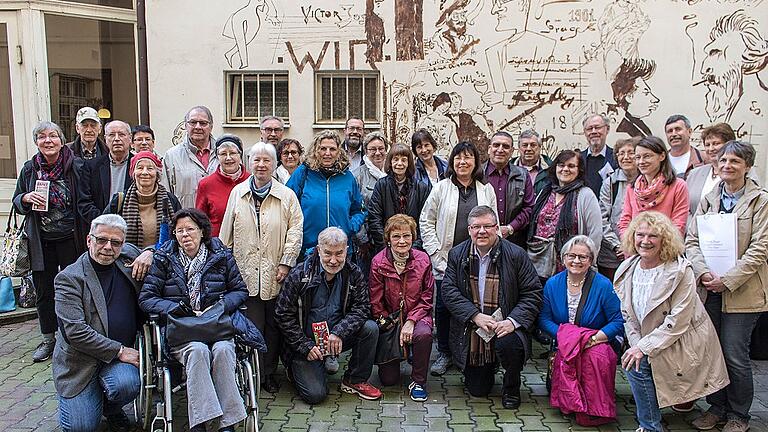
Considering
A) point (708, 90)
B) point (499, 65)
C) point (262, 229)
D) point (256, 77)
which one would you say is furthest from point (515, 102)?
point (262, 229)

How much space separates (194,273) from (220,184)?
1.00 meters

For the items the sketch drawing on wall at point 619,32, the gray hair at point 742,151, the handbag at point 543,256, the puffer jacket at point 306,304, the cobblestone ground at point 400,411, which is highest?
the sketch drawing on wall at point 619,32

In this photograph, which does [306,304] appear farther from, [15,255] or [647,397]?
[15,255]

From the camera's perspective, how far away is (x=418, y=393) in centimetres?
477

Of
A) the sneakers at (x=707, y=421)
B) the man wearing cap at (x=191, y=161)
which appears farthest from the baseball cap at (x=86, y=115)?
the sneakers at (x=707, y=421)

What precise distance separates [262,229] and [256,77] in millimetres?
4055

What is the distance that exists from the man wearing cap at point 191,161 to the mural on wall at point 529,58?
2763 millimetres

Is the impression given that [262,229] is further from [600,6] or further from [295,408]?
[600,6]

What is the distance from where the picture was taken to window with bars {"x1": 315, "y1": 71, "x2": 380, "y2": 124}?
8.15 meters

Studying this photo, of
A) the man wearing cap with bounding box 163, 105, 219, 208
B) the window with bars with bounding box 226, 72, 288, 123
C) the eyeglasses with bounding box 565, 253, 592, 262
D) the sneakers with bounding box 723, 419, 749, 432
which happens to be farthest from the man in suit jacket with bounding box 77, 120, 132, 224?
the sneakers with bounding box 723, 419, 749, 432

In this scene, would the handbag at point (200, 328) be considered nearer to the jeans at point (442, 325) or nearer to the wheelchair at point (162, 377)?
the wheelchair at point (162, 377)

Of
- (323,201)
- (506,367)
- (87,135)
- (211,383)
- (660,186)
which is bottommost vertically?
(506,367)

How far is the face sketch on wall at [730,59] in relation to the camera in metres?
7.46

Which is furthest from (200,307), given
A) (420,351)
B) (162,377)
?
(420,351)
